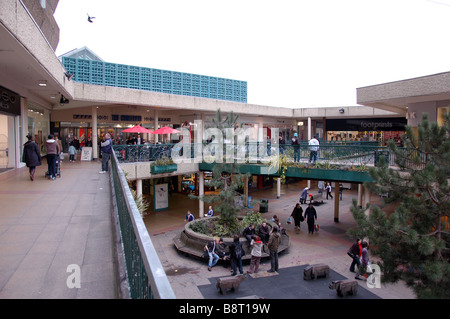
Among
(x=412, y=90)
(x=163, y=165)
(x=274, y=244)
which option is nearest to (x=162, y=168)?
(x=163, y=165)

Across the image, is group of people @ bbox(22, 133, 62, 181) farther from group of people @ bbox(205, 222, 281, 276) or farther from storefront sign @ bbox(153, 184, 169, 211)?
storefront sign @ bbox(153, 184, 169, 211)

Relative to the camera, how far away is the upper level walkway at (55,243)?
3.29 meters

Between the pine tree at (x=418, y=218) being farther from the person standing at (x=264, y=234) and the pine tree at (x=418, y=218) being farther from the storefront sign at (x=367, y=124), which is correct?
the storefront sign at (x=367, y=124)

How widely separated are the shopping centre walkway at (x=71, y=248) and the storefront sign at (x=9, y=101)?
287 centimetres

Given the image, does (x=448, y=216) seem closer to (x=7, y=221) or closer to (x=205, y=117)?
(x=7, y=221)

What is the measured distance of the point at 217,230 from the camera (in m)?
14.7

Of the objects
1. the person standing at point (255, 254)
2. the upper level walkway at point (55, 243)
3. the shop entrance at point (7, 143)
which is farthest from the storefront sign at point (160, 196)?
the upper level walkway at point (55, 243)

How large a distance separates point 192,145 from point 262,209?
21.6 ft

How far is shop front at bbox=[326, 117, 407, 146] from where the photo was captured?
1251 inches

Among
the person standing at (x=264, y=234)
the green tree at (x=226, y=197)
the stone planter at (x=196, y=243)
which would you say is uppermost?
the green tree at (x=226, y=197)

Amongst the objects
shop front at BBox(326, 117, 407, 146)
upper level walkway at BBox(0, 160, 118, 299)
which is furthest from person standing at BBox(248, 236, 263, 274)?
shop front at BBox(326, 117, 407, 146)

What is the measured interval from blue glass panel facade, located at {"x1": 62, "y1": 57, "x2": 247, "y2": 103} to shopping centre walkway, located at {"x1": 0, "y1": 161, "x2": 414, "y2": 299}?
9668 cm

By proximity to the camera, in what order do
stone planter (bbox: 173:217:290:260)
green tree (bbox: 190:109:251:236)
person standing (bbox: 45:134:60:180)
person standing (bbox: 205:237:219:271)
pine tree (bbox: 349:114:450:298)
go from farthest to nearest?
green tree (bbox: 190:109:251:236) < stone planter (bbox: 173:217:290:260) < person standing (bbox: 205:237:219:271) < person standing (bbox: 45:134:60:180) < pine tree (bbox: 349:114:450:298)

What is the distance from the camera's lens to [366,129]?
3322 cm
